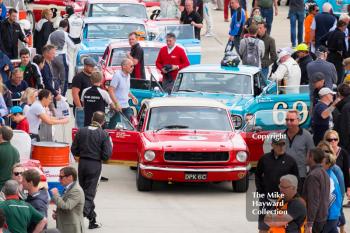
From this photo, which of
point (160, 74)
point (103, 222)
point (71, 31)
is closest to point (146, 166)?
point (103, 222)

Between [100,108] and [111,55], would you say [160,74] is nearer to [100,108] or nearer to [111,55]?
[111,55]

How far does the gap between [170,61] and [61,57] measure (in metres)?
2.38

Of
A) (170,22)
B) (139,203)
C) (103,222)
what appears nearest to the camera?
(103,222)

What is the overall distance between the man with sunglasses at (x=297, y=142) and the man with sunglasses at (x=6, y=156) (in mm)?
3634

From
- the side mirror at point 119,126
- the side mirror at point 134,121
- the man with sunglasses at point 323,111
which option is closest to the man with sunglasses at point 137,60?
the side mirror at point 134,121

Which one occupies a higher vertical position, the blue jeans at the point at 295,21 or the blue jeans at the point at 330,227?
the blue jeans at the point at 330,227

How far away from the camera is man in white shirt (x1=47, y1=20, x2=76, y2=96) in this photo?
26531mm

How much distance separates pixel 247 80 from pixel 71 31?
936 centimetres

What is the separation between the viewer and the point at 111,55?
91.9ft

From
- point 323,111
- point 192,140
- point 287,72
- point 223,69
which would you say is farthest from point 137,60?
point 323,111

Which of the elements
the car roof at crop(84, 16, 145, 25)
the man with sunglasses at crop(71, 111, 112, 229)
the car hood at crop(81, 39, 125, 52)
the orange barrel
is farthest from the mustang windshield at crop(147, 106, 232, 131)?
the car roof at crop(84, 16, 145, 25)

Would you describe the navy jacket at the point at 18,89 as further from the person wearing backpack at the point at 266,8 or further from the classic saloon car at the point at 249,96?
the person wearing backpack at the point at 266,8

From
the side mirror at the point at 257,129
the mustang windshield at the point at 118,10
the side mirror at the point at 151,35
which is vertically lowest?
the side mirror at the point at 151,35

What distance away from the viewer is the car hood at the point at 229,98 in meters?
22.9
